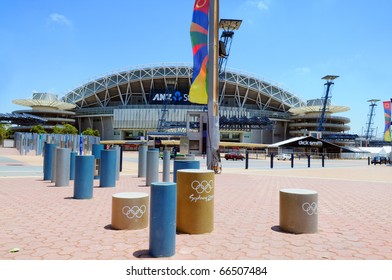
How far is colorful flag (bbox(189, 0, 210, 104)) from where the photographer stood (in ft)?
54.1

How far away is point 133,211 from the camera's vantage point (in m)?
5.64

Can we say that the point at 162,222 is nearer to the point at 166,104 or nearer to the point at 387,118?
the point at 387,118

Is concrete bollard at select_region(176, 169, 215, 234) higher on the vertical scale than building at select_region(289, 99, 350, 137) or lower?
lower

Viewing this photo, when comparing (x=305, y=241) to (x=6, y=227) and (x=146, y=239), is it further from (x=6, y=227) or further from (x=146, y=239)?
(x=6, y=227)

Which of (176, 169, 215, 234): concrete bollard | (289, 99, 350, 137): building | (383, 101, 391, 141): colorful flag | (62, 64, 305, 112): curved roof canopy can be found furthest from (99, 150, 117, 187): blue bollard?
(289, 99, 350, 137): building

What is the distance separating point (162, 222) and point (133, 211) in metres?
1.60

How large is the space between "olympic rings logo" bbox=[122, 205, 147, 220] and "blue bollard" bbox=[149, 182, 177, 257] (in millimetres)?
1496

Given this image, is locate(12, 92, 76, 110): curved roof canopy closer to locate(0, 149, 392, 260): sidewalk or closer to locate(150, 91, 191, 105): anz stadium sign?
locate(150, 91, 191, 105): anz stadium sign

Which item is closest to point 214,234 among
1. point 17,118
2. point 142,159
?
point 142,159

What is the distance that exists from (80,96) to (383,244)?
10219 cm

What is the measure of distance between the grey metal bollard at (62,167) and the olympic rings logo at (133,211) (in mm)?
5877

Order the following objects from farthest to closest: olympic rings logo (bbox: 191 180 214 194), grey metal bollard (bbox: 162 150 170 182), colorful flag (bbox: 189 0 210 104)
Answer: colorful flag (bbox: 189 0 210 104) → grey metal bollard (bbox: 162 150 170 182) → olympic rings logo (bbox: 191 180 214 194)

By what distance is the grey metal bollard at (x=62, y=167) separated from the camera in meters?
10.5
